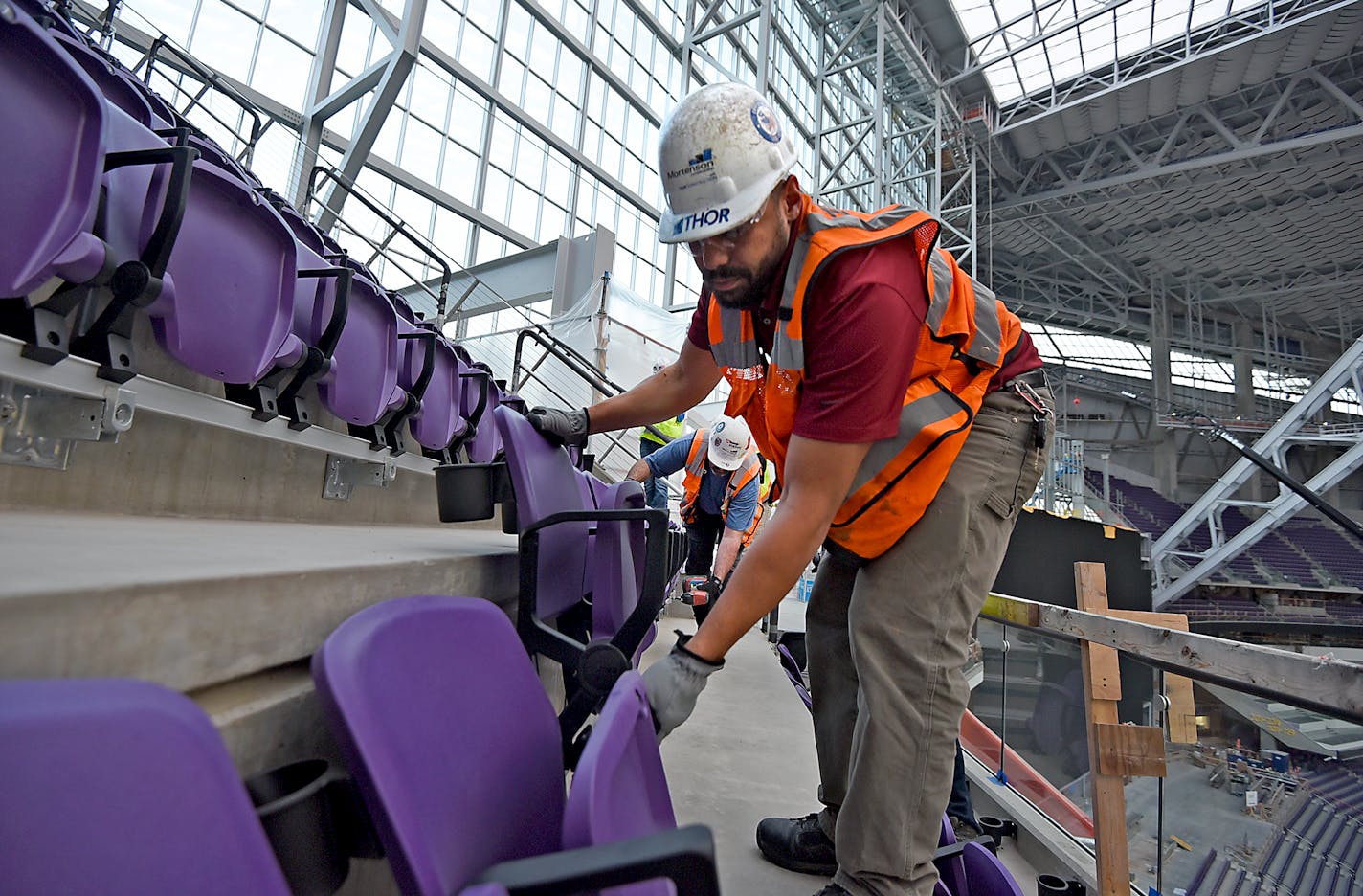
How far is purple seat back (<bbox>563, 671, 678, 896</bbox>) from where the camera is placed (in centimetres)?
52

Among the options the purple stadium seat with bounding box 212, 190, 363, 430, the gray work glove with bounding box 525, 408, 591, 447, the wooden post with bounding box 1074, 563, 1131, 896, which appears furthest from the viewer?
the wooden post with bounding box 1074, 563, 1131, 896

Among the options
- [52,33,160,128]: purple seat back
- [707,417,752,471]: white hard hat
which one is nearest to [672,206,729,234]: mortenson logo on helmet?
[52,33,160,128]: purple seat back

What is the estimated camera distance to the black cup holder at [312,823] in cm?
59

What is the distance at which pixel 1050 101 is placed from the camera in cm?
1590

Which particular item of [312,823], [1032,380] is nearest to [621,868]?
[312,823]

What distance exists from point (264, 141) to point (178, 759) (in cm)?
745

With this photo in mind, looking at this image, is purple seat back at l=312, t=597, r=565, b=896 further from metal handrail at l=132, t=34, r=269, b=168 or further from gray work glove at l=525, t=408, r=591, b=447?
metal handrail at l=132, t=34, r=269, b=168

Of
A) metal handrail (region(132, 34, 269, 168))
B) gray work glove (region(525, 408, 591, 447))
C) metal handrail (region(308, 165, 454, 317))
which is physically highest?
metal handrail (region(132, 34, 269, 168))

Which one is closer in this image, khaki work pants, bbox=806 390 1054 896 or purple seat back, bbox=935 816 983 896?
khaki work pants, bbox=806 390 1054 896

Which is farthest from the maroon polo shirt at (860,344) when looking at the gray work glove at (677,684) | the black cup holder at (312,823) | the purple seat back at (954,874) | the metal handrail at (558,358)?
→ the metal handrail at (558,358)

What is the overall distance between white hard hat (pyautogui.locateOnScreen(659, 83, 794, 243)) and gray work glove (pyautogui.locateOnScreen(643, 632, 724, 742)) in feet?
2.31

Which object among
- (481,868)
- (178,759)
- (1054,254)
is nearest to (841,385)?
(481,868)

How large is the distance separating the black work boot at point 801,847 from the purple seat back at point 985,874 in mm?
263

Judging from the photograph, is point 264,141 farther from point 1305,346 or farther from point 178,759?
point 1305,346
